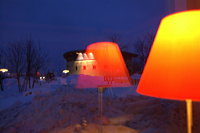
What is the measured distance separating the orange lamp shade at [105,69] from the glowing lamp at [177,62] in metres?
0.94

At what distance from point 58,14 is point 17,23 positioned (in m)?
2.98

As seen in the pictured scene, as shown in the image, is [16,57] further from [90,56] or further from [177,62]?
[177,62]

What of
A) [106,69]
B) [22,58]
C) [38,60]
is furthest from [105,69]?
[38,60]

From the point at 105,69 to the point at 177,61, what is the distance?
109 centimetres

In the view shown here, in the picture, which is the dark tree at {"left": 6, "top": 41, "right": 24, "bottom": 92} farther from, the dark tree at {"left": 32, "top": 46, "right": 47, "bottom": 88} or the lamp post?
the lamp post

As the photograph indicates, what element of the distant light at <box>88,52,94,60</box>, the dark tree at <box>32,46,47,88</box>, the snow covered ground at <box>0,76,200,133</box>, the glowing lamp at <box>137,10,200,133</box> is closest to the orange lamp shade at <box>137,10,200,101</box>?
the glowing lamp at <box>137,10,200,133</box>

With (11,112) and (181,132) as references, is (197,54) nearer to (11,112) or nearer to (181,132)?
(181,132)


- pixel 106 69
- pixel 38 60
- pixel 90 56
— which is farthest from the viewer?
pixel 38 60

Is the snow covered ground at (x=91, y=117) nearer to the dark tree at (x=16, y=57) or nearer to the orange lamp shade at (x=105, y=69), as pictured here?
the orange lamp shade at (x=105, y=69)

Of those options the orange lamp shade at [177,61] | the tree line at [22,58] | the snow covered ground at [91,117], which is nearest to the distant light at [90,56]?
the orange lamp shade at [177,61]

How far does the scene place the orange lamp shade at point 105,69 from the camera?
1.73 m

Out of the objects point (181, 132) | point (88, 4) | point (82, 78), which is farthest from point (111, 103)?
point (88, 4)

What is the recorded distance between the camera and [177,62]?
2.30 feet

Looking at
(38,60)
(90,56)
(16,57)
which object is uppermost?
(16,57)
